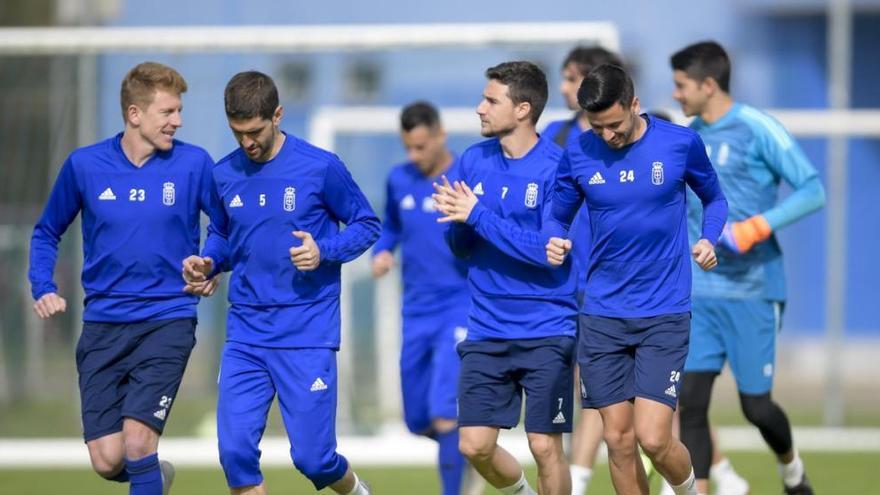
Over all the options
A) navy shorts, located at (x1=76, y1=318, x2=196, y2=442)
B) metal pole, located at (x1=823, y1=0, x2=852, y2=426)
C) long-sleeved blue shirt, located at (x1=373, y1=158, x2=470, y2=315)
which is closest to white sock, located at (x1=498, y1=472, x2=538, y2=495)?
navy shorts, located at (x1=76, y1=318, x2=196, y2=442)

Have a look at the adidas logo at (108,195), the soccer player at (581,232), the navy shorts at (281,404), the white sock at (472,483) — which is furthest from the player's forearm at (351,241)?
the white sock at (472,483)

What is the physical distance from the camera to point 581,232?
7.99 m

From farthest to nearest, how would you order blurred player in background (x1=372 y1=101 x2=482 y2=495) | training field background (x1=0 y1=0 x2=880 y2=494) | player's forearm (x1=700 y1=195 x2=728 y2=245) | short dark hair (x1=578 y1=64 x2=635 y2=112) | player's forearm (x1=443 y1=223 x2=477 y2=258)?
training field background (x1=0 y1=0 x2=880 y2=494) → blurred player in background (x1=372 y1=101 x2=482 y2=495) → player's forearm (x1=443 y1=223 x2=477 y2=258) → player's forearm (x1=700 y1=195 x2=728 y2=245) → short dark hair (x1=578 y1=64 x2=635 y2=112)

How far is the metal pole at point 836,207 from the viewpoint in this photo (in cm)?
1315

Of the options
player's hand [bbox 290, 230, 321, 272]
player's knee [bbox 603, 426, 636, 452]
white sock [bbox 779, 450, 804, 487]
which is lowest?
white sock [bbox 779, 450, 804, 487]

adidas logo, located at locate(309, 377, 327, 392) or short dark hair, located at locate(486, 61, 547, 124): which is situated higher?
short dark hair, located at locate(486, 61, 547, 124)

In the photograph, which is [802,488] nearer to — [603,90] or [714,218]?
[714,218]

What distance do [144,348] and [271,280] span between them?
27.1 inches

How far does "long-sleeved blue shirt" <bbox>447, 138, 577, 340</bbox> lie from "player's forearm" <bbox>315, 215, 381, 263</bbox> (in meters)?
0.37

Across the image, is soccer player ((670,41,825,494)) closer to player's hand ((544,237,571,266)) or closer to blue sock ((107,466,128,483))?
player's hand ((544,237,571,266))

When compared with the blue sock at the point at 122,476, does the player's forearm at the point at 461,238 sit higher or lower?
higher

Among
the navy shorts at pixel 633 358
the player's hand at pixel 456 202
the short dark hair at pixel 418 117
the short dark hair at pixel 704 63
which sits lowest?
the navy shorts at pixel 633 358

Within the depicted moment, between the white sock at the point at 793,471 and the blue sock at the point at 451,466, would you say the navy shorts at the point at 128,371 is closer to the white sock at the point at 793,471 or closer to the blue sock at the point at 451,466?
the blue sock at the point at 451,466

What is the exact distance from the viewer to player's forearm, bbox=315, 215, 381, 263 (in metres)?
6.77
